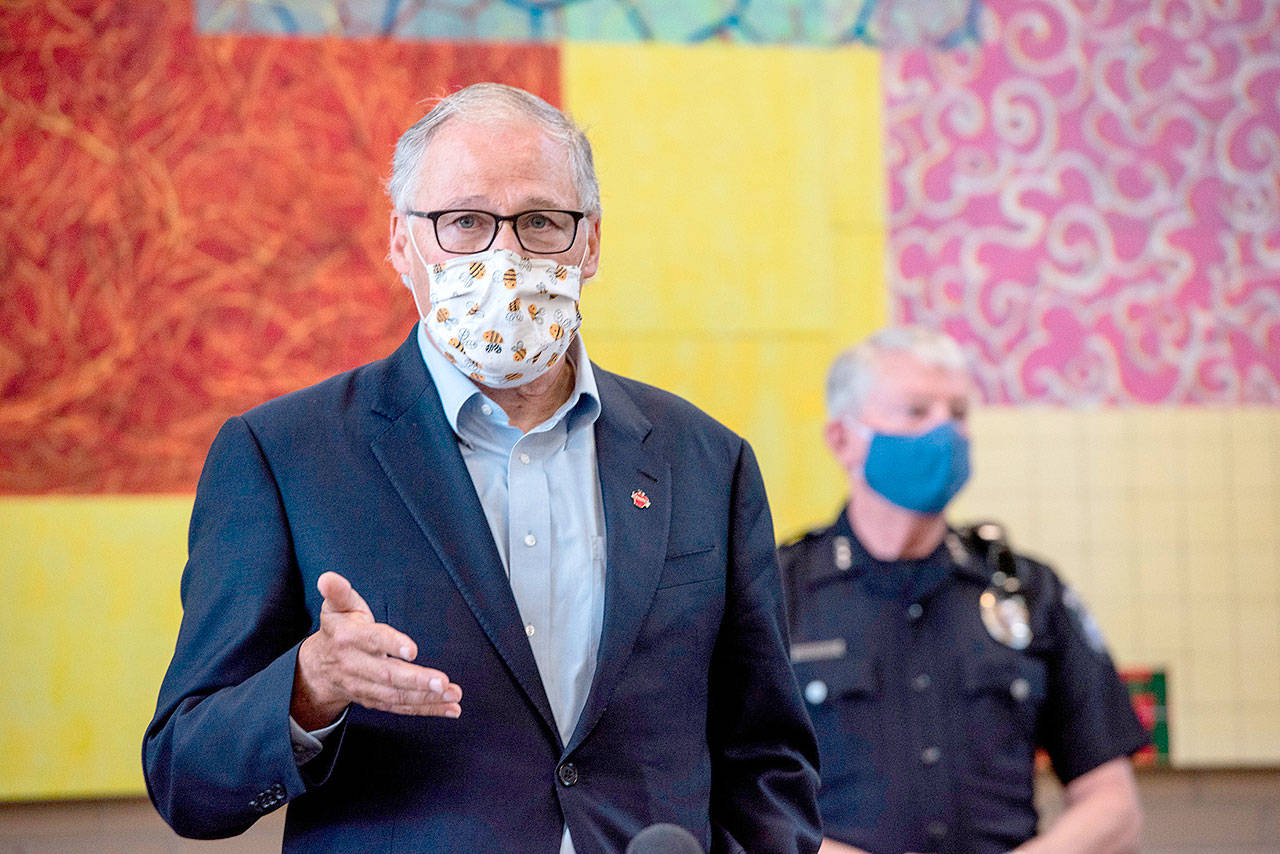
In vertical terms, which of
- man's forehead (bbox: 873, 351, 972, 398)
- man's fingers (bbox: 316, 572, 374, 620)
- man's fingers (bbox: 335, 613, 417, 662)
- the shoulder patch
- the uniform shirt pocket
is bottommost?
the uniform shirt pocket

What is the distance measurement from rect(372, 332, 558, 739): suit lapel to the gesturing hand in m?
0.18

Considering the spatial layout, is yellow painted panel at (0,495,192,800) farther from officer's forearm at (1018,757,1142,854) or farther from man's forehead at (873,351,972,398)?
officer's forearm at (1018,757,1142,854)

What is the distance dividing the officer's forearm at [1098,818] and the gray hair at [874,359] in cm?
87

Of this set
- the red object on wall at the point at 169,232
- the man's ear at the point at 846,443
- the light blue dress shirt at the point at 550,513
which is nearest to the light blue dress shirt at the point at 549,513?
the light blue dress shirt at the point at 550,513

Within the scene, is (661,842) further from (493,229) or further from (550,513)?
(493,229)

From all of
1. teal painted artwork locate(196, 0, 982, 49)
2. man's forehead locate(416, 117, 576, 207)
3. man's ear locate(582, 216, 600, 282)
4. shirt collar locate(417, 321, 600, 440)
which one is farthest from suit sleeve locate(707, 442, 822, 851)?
teal painted artwork locate(196, 0, 982, 49)

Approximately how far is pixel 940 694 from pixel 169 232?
2.04 meters

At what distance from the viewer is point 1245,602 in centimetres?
344

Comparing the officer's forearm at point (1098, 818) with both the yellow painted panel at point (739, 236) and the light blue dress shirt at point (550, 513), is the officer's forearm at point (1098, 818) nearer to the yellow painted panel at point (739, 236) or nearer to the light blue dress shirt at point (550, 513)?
the yellow painted panel at point (739, 236)

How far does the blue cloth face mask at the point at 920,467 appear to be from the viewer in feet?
8.75

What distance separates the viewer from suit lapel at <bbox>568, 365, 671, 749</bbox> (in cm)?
138

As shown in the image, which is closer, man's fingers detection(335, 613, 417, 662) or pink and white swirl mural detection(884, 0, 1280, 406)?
man's fingers detection(335, 613, 417, 662)

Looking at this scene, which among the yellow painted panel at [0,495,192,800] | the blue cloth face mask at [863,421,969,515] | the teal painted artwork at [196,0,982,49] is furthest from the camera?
the teal painted artwork at [196,0,982,49]

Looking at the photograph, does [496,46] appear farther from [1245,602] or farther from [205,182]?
[1245,602]
